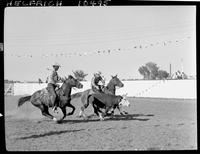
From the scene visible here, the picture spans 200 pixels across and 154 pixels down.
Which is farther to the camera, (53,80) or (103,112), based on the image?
(103,112)

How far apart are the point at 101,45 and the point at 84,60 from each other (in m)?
0.33

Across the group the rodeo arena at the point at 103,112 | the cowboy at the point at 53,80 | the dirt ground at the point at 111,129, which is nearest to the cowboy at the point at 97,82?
the rodeo arena at the point at 103,112

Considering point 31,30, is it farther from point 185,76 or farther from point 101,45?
point 185,76

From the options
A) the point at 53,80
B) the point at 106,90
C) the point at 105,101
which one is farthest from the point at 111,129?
the point at 53,80

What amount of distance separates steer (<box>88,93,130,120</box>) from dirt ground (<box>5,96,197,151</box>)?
9 cm

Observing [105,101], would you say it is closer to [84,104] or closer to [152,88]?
[84,104]

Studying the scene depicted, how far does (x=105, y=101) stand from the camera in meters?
5.02

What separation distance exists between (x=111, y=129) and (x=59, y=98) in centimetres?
88

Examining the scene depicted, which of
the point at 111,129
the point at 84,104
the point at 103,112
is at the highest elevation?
the point at 84,104

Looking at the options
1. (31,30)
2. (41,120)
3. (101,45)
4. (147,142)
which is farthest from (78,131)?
(31,30)

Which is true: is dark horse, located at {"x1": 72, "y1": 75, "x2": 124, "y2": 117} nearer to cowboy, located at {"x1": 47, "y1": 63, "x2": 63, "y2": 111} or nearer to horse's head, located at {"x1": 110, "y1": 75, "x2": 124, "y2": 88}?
horse's head, located at {"x1": 110, "y1": 75, "x2": 124, "y2": 88}

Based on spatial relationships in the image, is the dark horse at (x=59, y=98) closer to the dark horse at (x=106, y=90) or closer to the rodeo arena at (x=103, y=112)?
the rodeo arena at (x=103, y=112)

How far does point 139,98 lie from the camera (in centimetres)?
498

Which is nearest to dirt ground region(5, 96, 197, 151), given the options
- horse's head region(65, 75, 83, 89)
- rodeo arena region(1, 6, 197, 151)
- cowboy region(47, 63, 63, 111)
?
rodeo arena region(1, 6, 197, 151)
